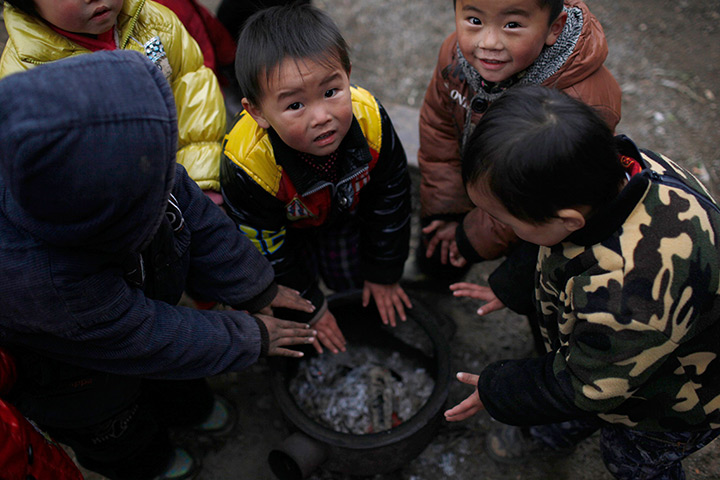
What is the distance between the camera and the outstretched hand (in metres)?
2.14

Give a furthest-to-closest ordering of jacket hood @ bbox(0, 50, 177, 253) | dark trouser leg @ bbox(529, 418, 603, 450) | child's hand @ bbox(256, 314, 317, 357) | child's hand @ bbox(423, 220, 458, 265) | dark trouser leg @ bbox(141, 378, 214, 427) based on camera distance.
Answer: child's hand @ bbox(423, 220, 458, 265)
dark trouser leg @ bbox(141, 378, 214, 427)
dark trouser leg @ bbox(529, 418, 603, 450)
child's hand @ bbox(256, 314, 317, 357)
jacket hood @ bbox(0, 50, 177, 253)

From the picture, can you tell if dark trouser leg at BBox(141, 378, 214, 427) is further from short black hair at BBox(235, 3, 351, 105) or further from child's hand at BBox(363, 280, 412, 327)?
short black hair at BBox(235, 3, 351, 105)

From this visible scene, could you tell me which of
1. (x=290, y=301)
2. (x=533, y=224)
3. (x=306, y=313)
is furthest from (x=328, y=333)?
(x=533, y=224)

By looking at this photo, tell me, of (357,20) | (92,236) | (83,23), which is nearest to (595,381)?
(92,236)

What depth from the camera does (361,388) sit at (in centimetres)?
215

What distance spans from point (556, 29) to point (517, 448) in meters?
1.47

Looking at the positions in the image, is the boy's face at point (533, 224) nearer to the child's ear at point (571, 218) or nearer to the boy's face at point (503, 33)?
the child's ear at point (571, 218)

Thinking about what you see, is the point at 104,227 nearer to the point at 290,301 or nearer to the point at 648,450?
the point at 290,301

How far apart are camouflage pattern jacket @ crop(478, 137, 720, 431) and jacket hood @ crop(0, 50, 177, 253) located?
0.96 meters

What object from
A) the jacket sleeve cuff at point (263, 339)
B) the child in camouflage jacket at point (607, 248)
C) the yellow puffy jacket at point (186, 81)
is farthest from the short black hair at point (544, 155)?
the yellow puffy jacket at point (186, 81)

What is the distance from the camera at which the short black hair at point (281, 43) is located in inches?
56.2

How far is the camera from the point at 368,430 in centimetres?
204

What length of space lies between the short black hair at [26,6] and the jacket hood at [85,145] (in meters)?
0.72

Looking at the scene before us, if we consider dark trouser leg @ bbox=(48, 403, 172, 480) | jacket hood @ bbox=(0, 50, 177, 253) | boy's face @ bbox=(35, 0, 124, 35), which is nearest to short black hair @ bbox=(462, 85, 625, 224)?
jacket hood @ bbox=(0, 50, 177, 253)
